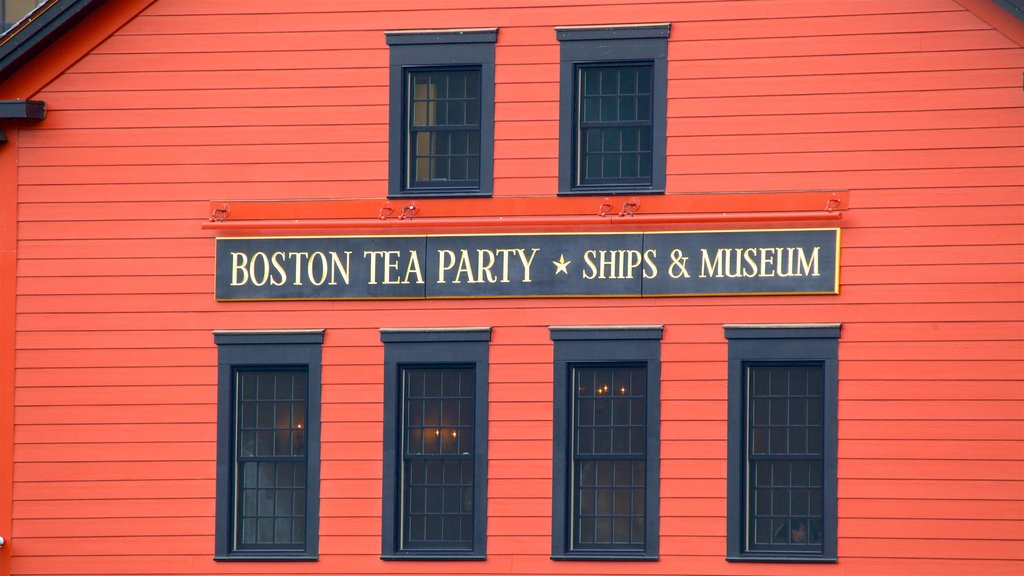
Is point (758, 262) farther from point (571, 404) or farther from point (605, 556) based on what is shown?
point (605, 556)

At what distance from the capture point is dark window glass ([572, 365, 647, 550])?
60.7ft

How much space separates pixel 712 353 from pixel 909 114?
11.0 feet

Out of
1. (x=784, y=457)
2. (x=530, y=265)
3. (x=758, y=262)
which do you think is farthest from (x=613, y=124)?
(x=784, y=457)

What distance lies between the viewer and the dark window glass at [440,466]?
18812mm

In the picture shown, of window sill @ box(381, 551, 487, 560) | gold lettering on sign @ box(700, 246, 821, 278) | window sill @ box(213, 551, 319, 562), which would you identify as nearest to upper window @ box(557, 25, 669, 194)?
gold lettering on sign @ box(700, 246, 821, 278)

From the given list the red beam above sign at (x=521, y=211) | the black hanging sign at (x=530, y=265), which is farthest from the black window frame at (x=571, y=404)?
the red beam above sign at (x=521, y=211)

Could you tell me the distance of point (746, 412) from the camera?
18.3 m

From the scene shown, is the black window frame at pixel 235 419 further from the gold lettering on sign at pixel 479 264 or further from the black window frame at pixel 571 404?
the black window frame at pixel 571 404

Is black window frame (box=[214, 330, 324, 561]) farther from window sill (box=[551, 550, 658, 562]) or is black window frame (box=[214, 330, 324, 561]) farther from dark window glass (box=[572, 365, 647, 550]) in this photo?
dark window glass (box=[572, 365, 647, 550])

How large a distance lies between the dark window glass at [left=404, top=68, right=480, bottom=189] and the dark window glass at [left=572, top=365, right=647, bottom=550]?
8.88ft

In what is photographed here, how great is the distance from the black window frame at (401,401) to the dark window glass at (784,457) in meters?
2.94

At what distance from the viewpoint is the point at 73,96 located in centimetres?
1953

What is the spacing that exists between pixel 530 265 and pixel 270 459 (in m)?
3.71

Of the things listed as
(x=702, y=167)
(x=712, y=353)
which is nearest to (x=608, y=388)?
(x=712, y=353)
